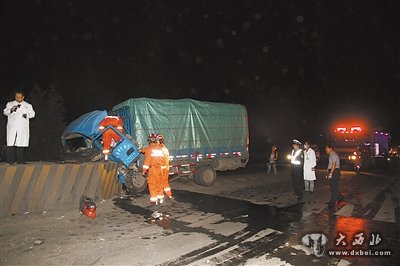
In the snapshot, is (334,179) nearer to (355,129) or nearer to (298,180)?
(298,180)

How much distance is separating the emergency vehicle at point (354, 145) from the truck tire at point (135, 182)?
14121 mm

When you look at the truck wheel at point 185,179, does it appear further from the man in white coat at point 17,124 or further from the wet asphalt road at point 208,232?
the man in white coat at point 17,124

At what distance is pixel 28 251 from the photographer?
602 cm

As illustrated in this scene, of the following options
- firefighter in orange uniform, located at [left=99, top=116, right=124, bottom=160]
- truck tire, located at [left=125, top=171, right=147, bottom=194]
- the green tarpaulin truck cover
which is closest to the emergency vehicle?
the green tarpaulin truck cover

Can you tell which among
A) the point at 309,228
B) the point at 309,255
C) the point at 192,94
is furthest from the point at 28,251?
the point at 192,94

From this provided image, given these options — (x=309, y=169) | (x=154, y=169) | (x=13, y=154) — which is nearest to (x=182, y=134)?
(x=154, y=169)

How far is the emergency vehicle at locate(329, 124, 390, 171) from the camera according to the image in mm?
21125

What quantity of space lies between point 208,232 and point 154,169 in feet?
9.00

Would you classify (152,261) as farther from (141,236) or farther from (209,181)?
(209,181)

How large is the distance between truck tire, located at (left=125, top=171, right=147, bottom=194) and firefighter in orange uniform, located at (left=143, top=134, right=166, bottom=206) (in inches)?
88.2

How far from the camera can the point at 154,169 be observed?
9.39m

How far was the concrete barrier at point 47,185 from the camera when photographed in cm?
809

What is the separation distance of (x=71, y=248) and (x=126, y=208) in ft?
10.7

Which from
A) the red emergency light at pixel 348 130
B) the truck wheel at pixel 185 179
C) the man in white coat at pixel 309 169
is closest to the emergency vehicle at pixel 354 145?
the red emergency light at pixel 348 130
